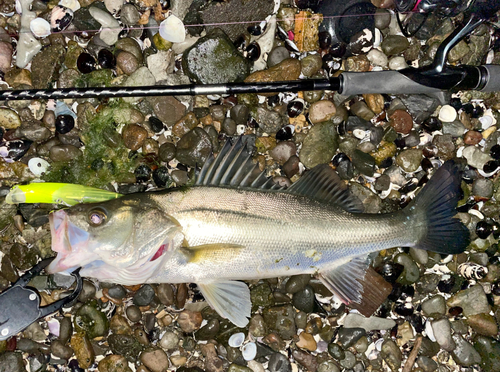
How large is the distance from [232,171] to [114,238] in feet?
3.45

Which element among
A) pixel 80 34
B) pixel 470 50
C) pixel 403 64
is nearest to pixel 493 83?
pixel 470 50

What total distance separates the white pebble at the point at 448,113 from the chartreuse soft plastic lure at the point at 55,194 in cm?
325

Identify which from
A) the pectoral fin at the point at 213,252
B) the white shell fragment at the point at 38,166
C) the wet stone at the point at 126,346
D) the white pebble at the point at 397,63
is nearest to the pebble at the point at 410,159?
the white pebble at the point at 397,63

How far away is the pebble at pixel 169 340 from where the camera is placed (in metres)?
3.30

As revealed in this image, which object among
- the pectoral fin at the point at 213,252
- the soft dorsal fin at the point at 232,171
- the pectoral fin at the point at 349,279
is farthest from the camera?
the pectoral fin at the point at 349,279

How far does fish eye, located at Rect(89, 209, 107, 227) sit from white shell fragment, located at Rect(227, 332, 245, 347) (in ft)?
5.58

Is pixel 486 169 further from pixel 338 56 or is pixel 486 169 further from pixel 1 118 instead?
pixel 1 118

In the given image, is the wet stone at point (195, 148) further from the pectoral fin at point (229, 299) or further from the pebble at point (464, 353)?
the pebble at point (464, 353)

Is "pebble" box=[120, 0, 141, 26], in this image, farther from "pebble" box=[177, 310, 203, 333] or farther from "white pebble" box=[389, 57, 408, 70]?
"pebble" box=[177, 310, 203, 333]

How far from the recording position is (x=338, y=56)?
11.1 ft

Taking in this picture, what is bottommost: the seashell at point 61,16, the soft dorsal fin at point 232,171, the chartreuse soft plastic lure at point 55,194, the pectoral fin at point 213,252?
the chartreuse soft plastic lure at point 55,194

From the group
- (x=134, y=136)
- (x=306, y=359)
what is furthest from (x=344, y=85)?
(x=306, y=359)

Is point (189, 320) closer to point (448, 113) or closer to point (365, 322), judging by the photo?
point (365, 322)

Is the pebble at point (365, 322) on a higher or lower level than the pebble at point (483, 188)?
lower
